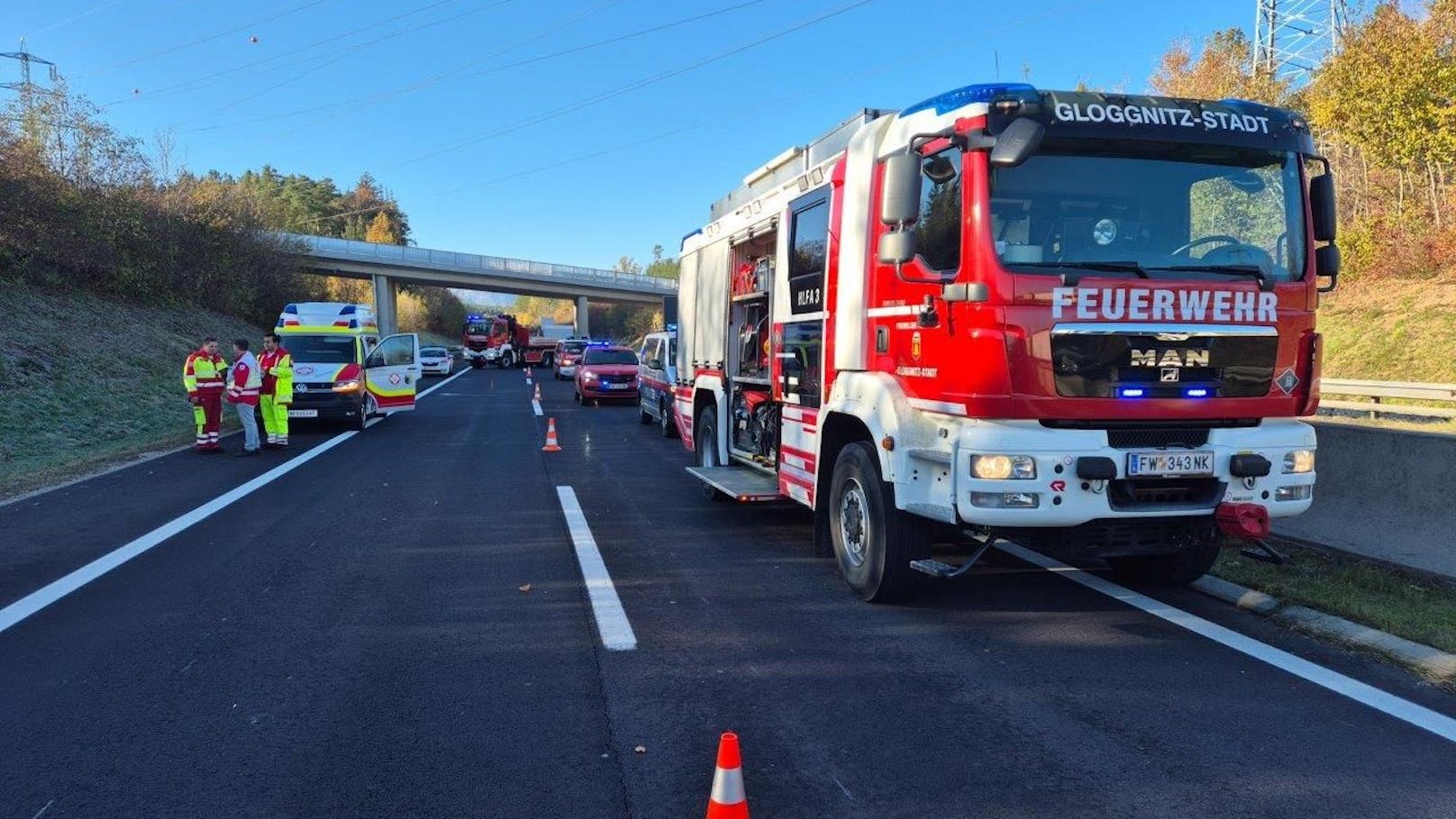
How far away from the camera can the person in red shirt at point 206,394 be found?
13977 millimetres

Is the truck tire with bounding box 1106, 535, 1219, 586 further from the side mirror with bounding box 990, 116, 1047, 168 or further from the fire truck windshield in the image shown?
the side mirror with bounding box 990, 116, 1047, 168

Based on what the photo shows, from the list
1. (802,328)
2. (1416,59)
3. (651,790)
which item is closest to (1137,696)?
(651,790)

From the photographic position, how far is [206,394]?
14.0 m

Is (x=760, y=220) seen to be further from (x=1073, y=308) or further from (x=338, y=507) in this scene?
(x=338, y=507)

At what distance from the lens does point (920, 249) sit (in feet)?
17.9

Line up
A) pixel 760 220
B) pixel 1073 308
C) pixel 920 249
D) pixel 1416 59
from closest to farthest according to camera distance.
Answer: pixel 1073 308 → pixel 920 249 → pixel 760 220 → pixel 1416 59

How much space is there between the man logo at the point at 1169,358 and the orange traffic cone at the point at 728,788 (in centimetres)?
340

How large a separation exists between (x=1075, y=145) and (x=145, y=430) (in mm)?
17750

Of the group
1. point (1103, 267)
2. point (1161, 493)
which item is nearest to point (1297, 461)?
point (1161, 493)

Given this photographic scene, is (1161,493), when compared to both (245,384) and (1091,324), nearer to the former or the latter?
(1091,324)

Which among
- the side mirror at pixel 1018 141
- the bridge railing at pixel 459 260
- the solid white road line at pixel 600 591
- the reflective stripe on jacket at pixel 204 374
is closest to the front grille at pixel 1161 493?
the side mirror at pixel 1018 141

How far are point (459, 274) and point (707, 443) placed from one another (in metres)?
56.9

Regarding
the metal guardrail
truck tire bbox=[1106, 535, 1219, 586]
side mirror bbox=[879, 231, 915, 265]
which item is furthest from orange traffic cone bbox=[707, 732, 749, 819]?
the metal guardrail

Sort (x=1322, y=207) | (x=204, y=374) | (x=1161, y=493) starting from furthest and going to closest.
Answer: (x=204, y=374) → (x=1322, y=207) → (x=1161, y=493)
